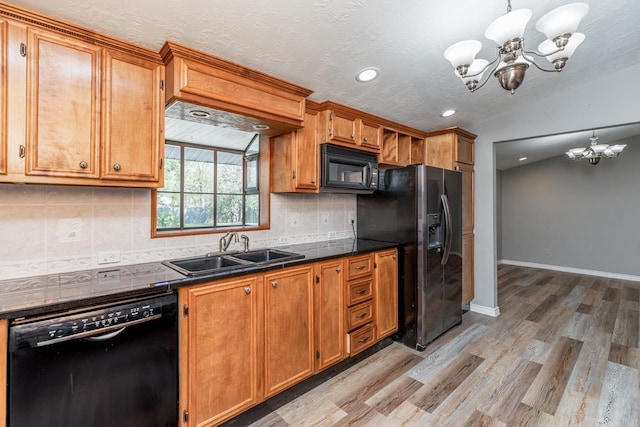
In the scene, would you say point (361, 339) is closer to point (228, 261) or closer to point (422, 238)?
point (422, 238)

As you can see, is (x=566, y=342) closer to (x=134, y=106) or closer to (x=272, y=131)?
(x=272, y=131)

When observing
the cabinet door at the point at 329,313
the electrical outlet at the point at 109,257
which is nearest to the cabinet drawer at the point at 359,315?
the cabinet door at the point at 329,313

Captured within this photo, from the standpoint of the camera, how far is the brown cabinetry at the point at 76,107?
4.34 feet

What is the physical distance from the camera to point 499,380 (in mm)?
2297

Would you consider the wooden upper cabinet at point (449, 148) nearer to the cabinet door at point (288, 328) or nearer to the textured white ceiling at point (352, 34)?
the textured white ceiling at point (352, 34)

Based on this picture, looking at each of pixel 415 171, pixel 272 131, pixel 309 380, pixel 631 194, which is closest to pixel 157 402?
pixel 309 380

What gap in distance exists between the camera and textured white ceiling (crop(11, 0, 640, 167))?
4.96ft

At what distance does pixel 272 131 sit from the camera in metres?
2.46

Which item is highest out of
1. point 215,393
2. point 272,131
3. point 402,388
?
point 272,131

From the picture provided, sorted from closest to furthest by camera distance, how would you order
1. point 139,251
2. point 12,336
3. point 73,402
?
point 12,336, point 73,402, point 139,251

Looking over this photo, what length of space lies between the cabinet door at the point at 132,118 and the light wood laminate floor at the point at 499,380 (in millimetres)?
1757

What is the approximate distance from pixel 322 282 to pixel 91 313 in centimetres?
141

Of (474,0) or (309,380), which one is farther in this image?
(309,380)

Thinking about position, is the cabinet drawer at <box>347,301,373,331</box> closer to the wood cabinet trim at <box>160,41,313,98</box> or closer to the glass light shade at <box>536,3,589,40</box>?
the wood cabinet trim at <box>160,41,313,98</box>
